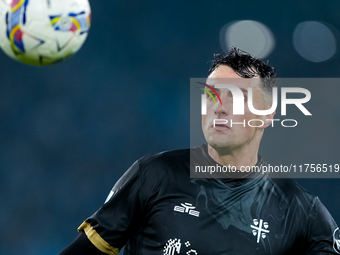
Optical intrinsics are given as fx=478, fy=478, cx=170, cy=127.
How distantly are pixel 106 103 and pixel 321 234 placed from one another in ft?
17.3

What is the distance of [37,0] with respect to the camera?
94.1 inches

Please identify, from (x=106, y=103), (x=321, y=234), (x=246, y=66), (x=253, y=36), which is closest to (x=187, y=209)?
(x=321, y=234)

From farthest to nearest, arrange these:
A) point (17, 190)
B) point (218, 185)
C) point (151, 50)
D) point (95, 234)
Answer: point (151, 50)
point (17, 190)
point (218, 185)
point (95, 234)

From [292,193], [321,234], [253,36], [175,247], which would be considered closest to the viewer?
[175,247]

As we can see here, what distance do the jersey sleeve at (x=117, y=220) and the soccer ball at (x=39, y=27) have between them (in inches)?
31.1

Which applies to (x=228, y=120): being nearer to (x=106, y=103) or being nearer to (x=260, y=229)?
(x=260, y=229)

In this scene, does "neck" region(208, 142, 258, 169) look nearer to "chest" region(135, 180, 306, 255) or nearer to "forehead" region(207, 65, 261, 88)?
"chest" region(135, 180, 306, 255)

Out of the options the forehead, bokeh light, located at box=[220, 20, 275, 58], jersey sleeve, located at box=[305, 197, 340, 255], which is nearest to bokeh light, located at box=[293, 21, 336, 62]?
bokeh light, located at box=[220, 20, 275, 58]

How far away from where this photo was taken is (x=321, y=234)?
7.79ft

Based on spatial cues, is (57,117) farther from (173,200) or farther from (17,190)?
(173,200)

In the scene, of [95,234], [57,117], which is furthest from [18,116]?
[95,234]

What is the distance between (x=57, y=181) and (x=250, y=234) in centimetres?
500

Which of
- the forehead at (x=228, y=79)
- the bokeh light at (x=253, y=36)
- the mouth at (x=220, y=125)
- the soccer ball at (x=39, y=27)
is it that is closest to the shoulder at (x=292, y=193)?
the mouth at (x=220, y=125)

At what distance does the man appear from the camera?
7.56 ft
